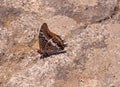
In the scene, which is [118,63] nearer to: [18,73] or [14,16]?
[18,73]

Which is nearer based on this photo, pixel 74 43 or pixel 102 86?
pixel 102 86

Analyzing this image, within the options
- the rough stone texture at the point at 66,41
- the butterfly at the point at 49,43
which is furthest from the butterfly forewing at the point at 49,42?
the rough stone texture at the point at 66,41

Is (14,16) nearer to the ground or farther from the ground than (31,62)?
farther from the ground

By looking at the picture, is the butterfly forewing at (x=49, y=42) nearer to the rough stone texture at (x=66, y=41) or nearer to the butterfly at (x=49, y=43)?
the butterfly at (x=49, y=43)

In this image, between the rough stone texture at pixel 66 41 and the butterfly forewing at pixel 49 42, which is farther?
the butterfly forewing at pixel 49 42

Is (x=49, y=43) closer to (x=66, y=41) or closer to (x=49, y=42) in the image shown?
(x=49, y=42)

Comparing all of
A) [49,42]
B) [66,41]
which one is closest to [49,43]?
[49,42]

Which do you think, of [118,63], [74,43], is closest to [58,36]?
[74,43]
